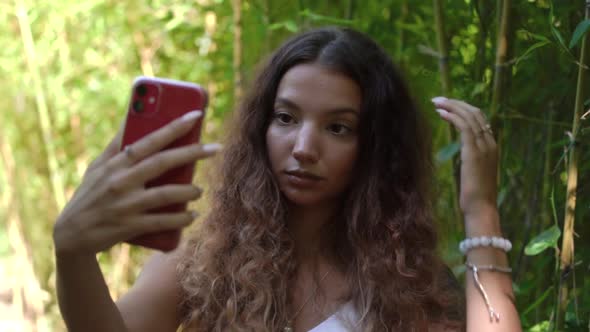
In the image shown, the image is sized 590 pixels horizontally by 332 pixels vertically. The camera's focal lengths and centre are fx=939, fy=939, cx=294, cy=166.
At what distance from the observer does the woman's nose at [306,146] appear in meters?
1.32

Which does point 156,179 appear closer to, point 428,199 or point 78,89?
point 428,199

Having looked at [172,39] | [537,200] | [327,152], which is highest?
[172,39]

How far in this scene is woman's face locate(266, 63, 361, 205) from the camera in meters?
1.34

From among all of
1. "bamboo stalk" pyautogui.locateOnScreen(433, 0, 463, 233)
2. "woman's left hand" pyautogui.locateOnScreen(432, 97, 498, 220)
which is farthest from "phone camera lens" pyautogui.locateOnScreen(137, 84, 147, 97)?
"bamboo stalk" pyautogui.locateOnScreen(433, 0, 463, 233)

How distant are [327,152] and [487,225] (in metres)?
0.25

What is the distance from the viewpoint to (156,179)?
897 millimetres

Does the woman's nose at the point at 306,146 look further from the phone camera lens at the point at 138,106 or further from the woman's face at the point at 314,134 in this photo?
the phone camera lens at the point at 138,106

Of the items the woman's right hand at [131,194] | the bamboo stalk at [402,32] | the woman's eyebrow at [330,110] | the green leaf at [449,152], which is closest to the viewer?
the woman's right hand at [131,194]

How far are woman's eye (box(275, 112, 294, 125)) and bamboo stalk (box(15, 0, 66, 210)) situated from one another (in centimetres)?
144

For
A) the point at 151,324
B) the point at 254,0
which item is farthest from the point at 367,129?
the point at 254,0

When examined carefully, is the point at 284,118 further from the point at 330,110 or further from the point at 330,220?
the point at 330,220

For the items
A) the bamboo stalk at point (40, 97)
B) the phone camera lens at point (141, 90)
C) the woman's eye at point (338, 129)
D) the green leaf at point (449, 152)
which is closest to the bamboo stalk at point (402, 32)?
the green leaf at point (449, 152)

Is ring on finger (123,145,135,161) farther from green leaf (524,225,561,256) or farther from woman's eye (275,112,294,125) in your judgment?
green leaf (524,225,561,256)

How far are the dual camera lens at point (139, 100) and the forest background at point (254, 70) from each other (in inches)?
22.5
